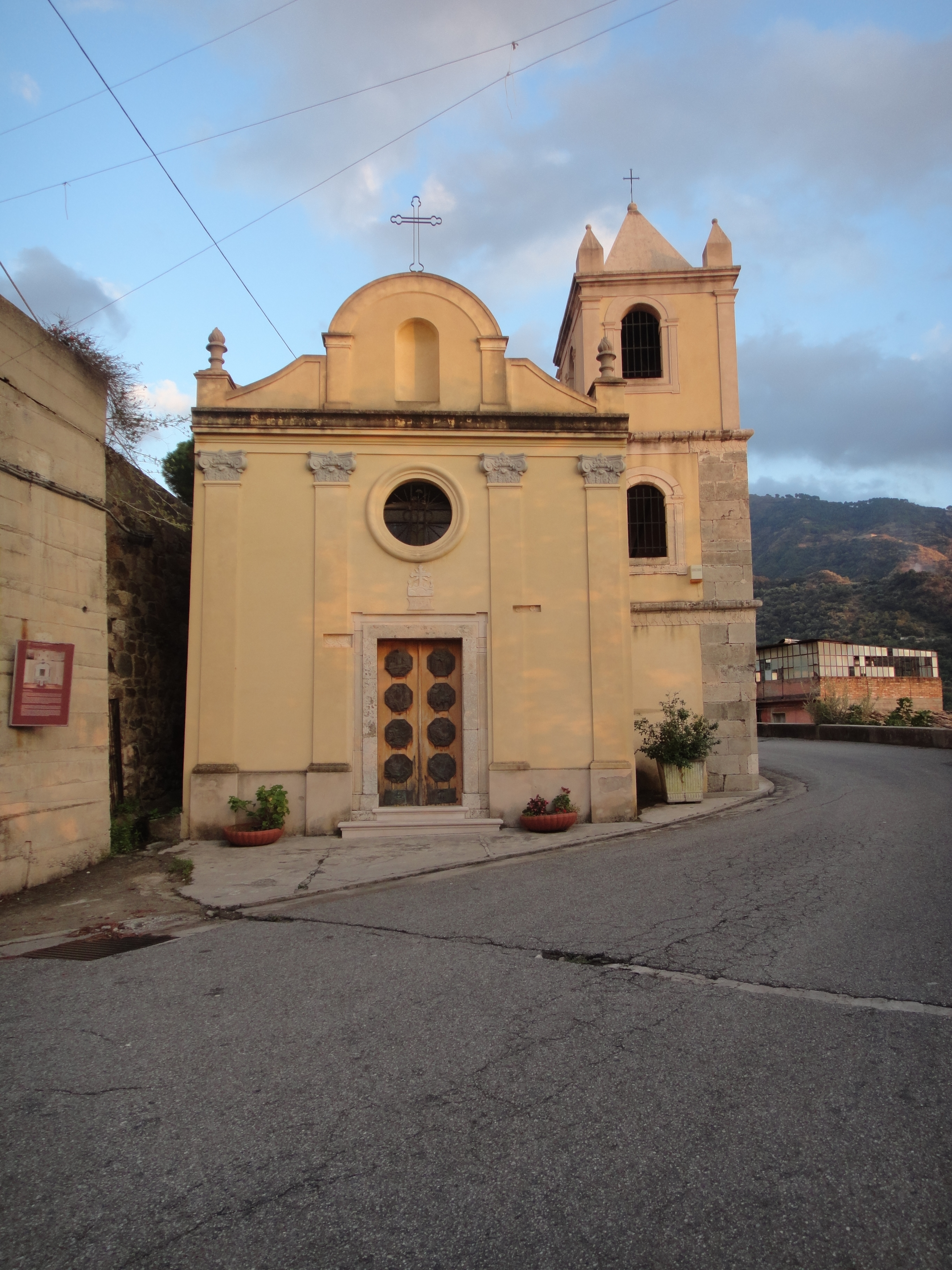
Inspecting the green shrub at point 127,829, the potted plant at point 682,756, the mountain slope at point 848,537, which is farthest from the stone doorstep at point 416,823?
the mountain slope at point 848,537

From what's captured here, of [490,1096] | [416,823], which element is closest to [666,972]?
[490,1096]

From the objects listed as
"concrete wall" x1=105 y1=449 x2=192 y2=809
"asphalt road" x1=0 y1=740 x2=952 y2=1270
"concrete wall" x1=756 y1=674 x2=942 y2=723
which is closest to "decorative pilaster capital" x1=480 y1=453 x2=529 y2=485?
"concrete wall" x1=105 y1=449 x2=192 y2=809

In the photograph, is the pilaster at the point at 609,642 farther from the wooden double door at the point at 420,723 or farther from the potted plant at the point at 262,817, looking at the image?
the potted plant at the point at 262,817

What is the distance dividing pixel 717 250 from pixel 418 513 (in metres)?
8.20

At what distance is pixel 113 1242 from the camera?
2.47 metres

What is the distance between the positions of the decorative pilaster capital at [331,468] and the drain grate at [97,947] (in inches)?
275

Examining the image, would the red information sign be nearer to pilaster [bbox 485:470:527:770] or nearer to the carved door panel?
the carved door panel

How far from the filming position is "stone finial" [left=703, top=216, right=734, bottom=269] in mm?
15156

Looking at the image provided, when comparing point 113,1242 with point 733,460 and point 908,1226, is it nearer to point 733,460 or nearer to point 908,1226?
point 908,1226

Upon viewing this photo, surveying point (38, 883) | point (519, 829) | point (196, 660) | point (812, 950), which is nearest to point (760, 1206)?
point (812, 950)

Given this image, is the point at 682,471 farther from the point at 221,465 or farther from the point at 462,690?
the point at 221,465

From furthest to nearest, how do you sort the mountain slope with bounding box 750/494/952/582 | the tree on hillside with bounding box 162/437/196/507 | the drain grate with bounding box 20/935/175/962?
the mountain slope with bounding box 750/494/952/582 < the tree on hillside with bounding box 162/437/196/507 < the drain grate with bounding box 20/935/175/962

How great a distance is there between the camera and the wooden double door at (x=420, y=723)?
1137 centimetres

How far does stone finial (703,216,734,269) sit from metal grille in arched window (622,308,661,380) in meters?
1.41
